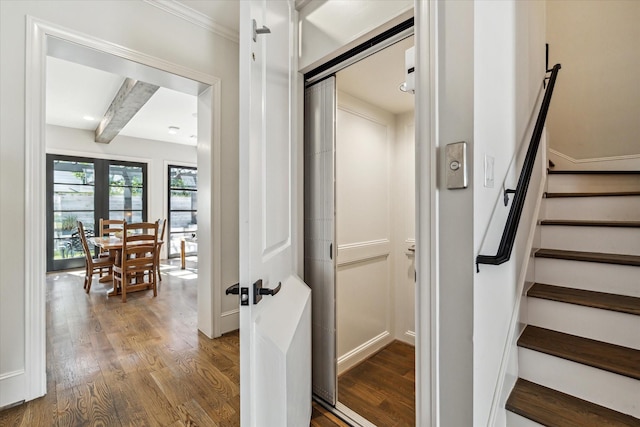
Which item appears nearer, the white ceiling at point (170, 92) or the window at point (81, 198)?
the white ceiling at point (170, 92)

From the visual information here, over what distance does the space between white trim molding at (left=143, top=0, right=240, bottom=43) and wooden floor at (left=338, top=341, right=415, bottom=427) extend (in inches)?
121

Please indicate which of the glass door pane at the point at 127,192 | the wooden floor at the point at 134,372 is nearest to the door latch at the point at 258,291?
the wooden floor at the point at 134,372

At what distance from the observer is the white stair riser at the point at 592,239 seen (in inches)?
64.2

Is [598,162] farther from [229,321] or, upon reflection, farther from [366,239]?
[229,321]

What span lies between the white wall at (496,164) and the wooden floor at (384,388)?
0.84 metres

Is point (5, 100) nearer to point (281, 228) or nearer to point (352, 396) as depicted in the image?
point (281, 228)

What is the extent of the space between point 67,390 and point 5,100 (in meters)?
1.78

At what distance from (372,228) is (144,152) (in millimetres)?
5919

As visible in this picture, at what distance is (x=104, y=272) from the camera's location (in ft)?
16.6

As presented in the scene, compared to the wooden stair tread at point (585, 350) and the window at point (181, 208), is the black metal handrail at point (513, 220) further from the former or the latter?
the window at point (181, 208)

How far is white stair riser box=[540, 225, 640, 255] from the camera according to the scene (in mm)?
1630

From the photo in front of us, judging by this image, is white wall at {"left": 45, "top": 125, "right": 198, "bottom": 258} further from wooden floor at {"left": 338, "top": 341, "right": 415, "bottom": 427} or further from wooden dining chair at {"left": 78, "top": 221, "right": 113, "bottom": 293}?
wooden floor at {"left": 338, "top": 341, "right": 415, "bottom": 427}

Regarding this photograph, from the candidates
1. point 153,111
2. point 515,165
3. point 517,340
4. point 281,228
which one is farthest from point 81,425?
point 153,111

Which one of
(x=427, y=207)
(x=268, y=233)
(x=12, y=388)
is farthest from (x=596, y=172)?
(x=12, y=388)
